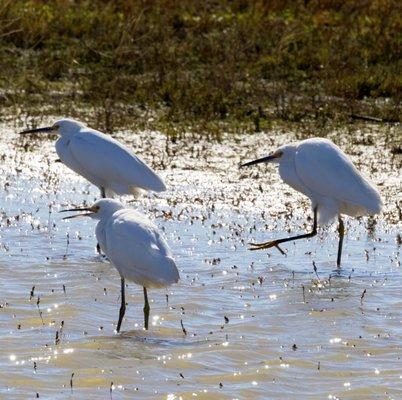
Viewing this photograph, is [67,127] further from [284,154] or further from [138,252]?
[138,252]

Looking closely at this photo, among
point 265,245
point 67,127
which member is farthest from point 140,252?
point 67,127

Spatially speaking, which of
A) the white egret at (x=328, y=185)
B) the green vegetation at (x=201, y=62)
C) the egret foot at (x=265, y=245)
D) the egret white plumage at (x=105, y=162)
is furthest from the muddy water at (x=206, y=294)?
the green vegetation at (x=201, y=62)

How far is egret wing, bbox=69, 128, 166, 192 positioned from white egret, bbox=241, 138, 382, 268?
991 millimetres

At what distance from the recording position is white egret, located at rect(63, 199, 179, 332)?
6.64 m

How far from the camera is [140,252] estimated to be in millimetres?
6715

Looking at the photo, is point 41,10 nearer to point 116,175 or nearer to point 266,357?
point 116,175

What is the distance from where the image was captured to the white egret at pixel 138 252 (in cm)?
664

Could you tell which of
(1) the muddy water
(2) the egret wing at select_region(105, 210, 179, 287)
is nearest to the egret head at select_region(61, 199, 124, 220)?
(2) the egret wing at select_region(105, 210, 179, 287)

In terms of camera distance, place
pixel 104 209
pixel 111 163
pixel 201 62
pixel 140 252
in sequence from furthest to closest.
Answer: pixel 201 62
pixel 111 163
pixel 104 209
pixel 140 252

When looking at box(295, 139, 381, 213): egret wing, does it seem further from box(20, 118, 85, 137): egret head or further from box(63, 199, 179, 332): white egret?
box(63, 199, 179, 332): white egret

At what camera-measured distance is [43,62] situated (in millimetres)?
14672

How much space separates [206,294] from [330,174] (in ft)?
5.23

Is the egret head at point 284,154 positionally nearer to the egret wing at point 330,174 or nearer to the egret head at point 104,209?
the egret wing at point 330,174

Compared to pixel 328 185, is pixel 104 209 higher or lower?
higher
